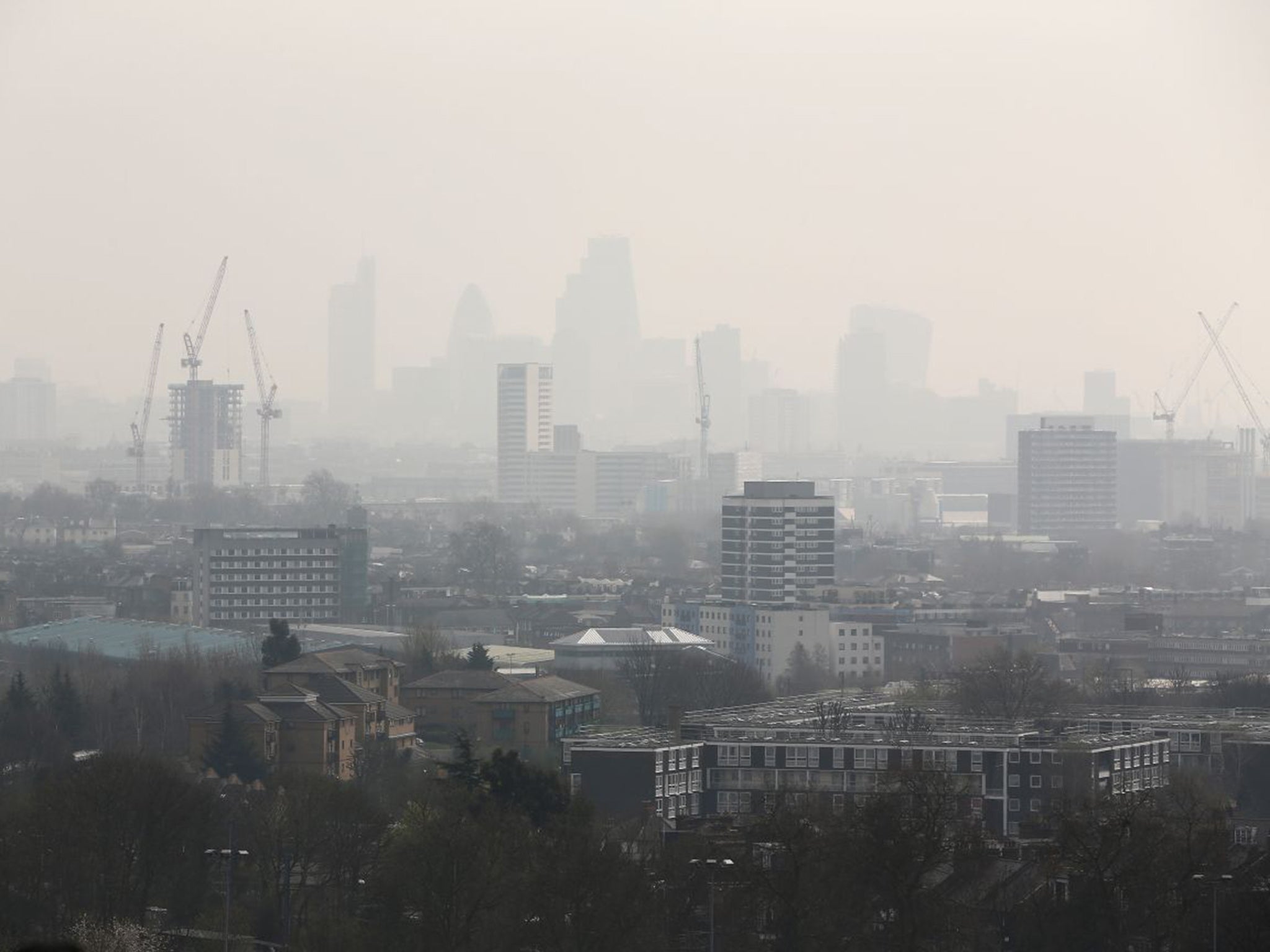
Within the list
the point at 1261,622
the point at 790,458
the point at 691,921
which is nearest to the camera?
the point at 691,921

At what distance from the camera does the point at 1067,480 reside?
10825cm

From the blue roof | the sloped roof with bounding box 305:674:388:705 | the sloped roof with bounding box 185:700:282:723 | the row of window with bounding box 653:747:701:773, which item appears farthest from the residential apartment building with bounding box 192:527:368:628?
the row of window with bounding box 653:747:701:773

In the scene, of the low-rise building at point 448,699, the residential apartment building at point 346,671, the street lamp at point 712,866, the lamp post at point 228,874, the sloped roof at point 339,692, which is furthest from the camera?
the low-rise building at point 448,699

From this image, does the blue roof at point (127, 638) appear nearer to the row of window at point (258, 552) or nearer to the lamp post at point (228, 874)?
the row of window at point (258, 552)

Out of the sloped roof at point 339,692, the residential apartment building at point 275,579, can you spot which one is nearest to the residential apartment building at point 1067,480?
the residential apartment building at point 275,579

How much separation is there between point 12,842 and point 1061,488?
3498 inches

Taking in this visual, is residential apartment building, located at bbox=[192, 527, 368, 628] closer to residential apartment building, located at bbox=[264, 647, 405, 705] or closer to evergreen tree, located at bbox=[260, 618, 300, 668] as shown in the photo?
evergreen tree, located at bbox=[260, 618, 300, 668]

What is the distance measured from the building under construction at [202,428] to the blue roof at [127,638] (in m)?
74.1

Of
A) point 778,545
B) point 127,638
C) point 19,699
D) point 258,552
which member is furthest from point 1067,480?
point 19,699

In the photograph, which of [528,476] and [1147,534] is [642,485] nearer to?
[528,476]

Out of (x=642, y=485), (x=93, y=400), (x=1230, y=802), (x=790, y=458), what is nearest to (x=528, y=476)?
(x=642, y=485)

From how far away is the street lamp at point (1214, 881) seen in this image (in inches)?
737

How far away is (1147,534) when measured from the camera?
102 metres

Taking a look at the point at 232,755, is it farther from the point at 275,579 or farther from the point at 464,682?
the point at 275,579
